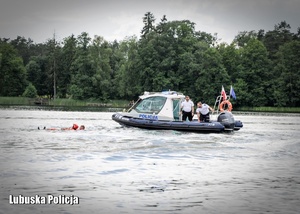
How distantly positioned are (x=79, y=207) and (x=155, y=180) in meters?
3.86

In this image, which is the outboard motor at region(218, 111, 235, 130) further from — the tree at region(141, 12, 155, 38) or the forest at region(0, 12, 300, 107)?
the tree at region(141, 12, 155, 38)

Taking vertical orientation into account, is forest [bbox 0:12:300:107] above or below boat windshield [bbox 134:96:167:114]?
above

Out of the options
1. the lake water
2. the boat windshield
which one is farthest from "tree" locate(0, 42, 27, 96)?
the lake water

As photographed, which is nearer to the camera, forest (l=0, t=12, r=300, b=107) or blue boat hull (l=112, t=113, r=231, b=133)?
blue boat hull (l=112, t=113, r=231, b=133)

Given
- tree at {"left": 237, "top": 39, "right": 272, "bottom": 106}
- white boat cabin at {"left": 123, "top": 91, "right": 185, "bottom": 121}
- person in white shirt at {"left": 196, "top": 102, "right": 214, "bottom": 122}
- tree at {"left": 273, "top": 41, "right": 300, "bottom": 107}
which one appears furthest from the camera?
tree at {"left": 237, "top": 39, "right": 272, "bottom": 106}

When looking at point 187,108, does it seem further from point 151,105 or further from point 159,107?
point 151,105

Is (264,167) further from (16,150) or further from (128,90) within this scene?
(128,90)

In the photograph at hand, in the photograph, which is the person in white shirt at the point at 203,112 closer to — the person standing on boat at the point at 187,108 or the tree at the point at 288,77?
the person standing on boat at the point at 187,108

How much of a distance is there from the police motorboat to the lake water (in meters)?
5.26

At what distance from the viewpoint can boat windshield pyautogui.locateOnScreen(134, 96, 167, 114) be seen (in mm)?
35156

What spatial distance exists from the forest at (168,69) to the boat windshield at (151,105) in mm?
62194

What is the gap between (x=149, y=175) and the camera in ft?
54.5

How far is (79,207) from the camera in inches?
482

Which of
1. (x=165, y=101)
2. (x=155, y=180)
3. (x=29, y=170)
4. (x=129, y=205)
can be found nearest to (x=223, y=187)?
(x=155, y=180)
